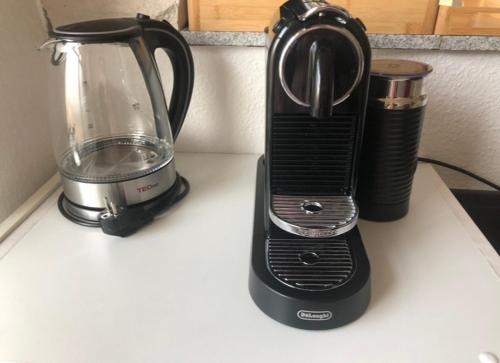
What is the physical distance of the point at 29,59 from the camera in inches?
26.9

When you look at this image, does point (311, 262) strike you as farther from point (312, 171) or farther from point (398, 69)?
point (398, 69)

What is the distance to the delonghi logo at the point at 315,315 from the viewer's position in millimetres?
434

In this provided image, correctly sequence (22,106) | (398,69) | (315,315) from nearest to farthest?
1. (315,315)
2. (398,69)
3. (22,106)

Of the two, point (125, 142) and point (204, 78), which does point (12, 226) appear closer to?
point (125, 142)

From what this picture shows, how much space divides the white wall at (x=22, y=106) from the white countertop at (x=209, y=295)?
0.20 ft

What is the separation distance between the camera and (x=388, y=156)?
0.56 m

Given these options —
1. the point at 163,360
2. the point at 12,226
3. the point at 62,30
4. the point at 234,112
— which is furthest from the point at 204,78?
the point at 163,360

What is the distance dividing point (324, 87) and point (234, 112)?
38cm

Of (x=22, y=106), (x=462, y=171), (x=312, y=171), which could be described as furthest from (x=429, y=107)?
(x=22, y=106)

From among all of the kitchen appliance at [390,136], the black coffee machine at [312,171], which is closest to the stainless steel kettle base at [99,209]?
the black coffee machine at [312,171]

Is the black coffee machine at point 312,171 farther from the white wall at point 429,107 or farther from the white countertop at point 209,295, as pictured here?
the white wall at point 429,107

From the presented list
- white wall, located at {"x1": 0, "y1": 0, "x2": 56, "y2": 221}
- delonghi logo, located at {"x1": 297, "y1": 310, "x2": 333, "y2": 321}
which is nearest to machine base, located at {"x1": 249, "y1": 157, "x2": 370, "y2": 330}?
delonghi logo, located at {"x1": 297, "y1": 310, "x2": 333, "y2": 321}

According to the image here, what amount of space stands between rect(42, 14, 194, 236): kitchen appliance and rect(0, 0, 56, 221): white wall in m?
0.05

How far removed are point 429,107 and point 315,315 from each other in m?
0.46
